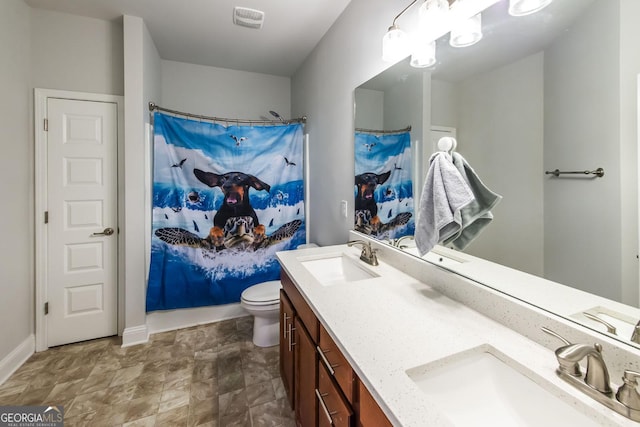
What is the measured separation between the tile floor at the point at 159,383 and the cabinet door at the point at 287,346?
0.59 ft

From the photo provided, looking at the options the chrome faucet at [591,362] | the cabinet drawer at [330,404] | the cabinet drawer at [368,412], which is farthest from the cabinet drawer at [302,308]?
the chrome faucet at [591,362]

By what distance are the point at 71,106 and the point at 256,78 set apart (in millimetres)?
1698

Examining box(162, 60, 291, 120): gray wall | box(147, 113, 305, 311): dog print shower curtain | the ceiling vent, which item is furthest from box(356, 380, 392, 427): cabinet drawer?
box(162, 60, 291, 120): gray wall

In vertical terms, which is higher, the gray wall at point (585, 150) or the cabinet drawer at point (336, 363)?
the gray wall at point (585, 150)

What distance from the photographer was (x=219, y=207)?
2.52 meters

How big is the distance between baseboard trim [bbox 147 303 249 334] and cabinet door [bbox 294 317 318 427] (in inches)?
58.8

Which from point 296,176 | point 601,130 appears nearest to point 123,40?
point 296,176

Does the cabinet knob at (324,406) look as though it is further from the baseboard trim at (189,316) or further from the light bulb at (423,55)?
the baseboard trim at (189,316)

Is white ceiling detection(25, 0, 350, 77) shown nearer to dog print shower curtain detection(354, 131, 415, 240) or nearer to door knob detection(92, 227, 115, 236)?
dog print shower curtain detection(354, 131, 415, 240)

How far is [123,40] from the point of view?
7.09ft

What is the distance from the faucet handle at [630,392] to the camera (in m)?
0.52

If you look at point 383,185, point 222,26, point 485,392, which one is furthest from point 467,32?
point 222,26

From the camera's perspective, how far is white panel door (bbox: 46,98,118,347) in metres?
2.09

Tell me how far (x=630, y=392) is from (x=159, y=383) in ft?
7.13
